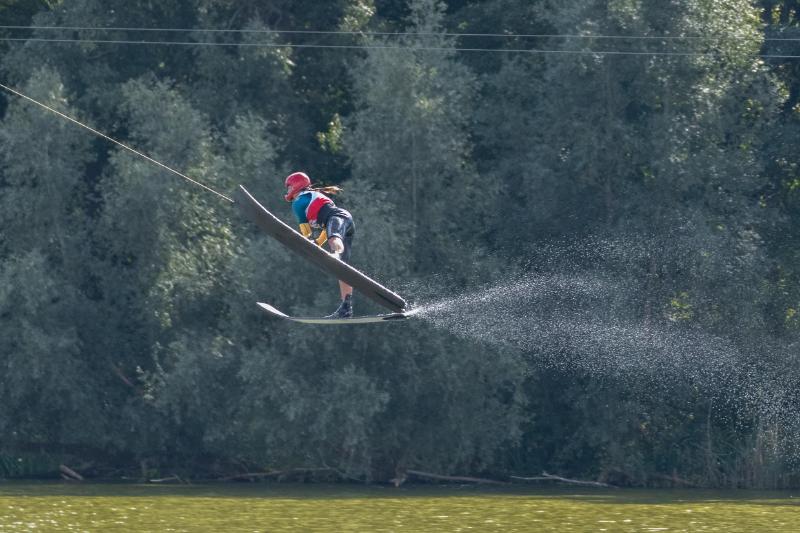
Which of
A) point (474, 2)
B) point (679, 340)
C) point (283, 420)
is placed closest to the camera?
point (283, 420)

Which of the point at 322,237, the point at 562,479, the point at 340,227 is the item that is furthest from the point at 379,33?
the point at 340,227

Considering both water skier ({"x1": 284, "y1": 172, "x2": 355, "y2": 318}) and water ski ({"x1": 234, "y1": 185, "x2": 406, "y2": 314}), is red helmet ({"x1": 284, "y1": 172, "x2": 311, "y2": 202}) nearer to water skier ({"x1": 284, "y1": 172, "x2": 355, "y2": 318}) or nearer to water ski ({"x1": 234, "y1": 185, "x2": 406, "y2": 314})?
water skier ({"x1": 284, "y1": 172, "x2": 355, "y2": 318})

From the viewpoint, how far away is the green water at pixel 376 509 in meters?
19.1

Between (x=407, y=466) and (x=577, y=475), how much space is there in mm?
3240

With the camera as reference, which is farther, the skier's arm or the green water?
the green water

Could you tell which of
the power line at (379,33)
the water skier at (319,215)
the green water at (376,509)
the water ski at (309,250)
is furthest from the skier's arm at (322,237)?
the power line at (379,33)

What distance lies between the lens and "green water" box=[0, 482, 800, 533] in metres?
19.1

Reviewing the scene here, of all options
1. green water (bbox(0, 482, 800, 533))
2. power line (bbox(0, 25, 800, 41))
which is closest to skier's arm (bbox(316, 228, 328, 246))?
green water (bbox(0, 482, 800, 533))

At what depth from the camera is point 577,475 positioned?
86.3 feet

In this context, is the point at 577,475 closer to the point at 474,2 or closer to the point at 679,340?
the point at 679,340

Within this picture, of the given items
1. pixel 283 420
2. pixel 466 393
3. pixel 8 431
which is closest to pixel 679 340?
pixel 466 393

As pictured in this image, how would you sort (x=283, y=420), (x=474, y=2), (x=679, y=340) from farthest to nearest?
1. (x=474, y=2)
2. (x=679, y=340)
3. (x=283, y=420)

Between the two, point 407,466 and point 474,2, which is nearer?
point 407,466

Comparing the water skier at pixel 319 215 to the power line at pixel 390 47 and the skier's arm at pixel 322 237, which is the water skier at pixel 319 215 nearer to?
the skier's arm at pixel 322 237
